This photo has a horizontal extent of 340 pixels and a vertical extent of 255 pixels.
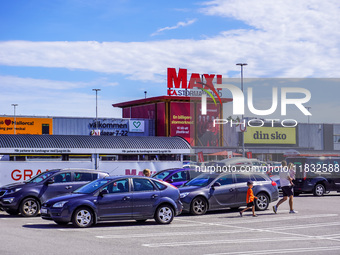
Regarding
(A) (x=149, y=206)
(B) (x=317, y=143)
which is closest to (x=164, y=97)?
(B) (x=317, y=143)

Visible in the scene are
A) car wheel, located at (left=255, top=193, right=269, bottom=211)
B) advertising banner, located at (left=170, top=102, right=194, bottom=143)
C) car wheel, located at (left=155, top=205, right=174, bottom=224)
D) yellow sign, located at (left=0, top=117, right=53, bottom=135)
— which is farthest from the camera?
advertising banner, located at (left=170, top=102, right=194, bottom=143)

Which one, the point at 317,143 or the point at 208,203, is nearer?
the point at 208,203

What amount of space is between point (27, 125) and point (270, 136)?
29.3m

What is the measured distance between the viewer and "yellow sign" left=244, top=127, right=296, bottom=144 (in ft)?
237

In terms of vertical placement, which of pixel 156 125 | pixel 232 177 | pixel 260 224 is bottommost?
pixel 260 224

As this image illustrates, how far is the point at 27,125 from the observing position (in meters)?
62.3

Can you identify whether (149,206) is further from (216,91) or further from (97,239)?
(216,91)

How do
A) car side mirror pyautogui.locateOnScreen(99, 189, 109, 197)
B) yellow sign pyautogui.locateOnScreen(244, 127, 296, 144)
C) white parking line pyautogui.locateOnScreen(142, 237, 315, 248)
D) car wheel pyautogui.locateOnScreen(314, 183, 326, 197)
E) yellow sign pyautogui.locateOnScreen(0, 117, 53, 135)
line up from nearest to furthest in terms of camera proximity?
1. white parking line pyautogui.locateOnScreen(142, 237, 315, 248)
2. car side mirror pyautogui.locateOnScreen(99, 189, 109, 197)
3. car wheel pyautogui.locateOnScreen(314, 183, 326, 197)
4. yellow sign pyautogui.locateOnScreen(0, 117, 53, 135)
5. yellow sign pyautogui.locateOnScreen(244, 127, 296, 144)

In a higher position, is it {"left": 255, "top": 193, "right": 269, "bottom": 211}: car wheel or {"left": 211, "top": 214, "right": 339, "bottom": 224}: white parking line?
{"left": 255, "top": 193, "right": 269, "bottom": 211}: car wheel

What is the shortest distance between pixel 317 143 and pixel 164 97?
21.5 meters

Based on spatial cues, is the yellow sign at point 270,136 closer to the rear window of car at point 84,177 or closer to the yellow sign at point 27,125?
the yellow sign at point 27,125

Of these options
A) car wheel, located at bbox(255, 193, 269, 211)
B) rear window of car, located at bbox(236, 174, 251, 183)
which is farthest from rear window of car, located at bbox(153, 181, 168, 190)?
car wheel, located at bbox(255, 193, 269, 211)

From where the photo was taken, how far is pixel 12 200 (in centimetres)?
1980

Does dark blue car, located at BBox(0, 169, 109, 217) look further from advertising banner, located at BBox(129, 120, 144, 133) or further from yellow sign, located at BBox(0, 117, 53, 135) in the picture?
advertising banner, located at BBox(129, 120, 144, 133)
